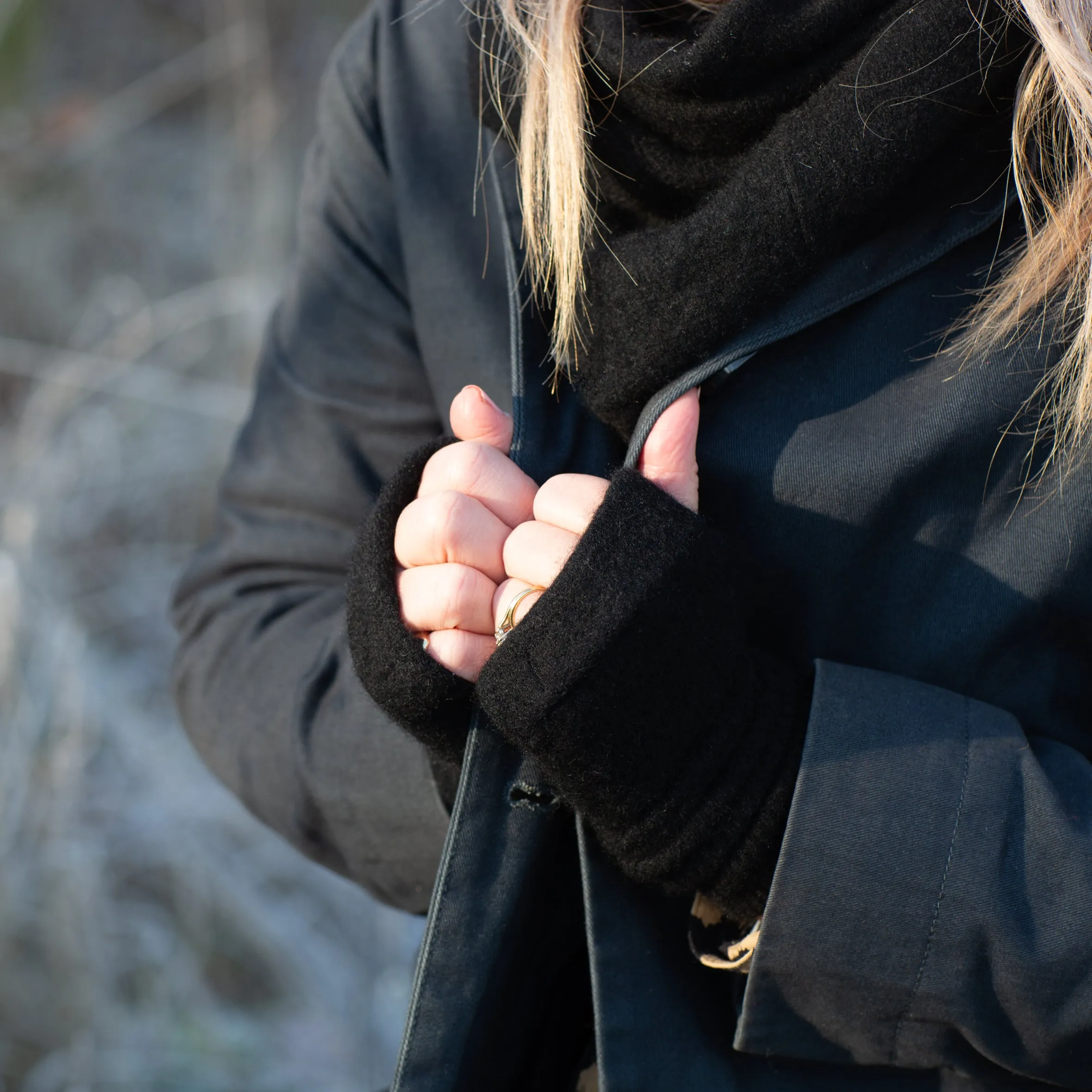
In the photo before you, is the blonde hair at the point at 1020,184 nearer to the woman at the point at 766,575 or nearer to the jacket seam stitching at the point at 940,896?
the woman at the point at 766,575

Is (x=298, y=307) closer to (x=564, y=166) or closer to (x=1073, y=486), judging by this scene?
(x=564, y=166)

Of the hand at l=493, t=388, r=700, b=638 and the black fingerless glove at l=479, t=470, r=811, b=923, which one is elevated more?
the hand at l=493, t=388, r=700, b=638

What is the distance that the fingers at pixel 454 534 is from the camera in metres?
0.88

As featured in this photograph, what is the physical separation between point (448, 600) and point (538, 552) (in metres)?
0.09

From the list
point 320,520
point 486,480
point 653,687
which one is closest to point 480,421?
point 486,480

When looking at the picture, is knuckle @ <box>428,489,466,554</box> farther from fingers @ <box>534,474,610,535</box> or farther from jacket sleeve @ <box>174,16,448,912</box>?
jacket sleeve @ <box>174,16,448,912</box>

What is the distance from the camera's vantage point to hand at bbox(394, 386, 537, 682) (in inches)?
34.7

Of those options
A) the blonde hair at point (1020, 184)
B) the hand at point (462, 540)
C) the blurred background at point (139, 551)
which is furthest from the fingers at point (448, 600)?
the blurred background at point (139, 551)

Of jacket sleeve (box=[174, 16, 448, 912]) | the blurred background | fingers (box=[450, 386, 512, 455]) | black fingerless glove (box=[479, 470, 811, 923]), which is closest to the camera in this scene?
black fingerless glove (box=[479, 470, 811, 923])

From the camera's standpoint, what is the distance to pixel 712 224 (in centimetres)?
89

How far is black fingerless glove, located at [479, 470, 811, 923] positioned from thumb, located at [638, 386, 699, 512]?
0.08 ft

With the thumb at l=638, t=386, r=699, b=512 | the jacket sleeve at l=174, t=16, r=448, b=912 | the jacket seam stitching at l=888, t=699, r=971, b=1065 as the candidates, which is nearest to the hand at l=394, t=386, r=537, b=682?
the thumb at l=638, t=386, r=699, b=512

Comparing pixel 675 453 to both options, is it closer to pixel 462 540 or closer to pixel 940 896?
pixel 462 540

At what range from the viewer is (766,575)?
966mm
